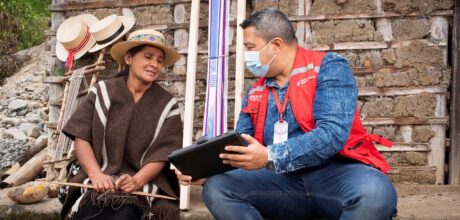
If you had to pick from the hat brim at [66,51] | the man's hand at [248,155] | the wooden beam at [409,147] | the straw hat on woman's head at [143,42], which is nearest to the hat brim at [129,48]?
the straw hat on woman's head at [143,42]

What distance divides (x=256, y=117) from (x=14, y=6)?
46.0 ft

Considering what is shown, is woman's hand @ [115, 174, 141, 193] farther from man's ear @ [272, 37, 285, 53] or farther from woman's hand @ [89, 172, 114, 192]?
man's ear @ [272, 37, 285, 53]

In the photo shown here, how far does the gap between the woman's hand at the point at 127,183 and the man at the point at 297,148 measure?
523 millimetres

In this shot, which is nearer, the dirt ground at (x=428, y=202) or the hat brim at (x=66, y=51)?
the dirt ground at (x=428, y=202)

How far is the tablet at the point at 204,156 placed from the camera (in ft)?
9.54

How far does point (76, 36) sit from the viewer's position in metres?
5.48

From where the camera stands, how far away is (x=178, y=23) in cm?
549

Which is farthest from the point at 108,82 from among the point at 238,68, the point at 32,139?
the point at 32,139

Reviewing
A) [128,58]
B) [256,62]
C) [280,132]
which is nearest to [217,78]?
[128,58]

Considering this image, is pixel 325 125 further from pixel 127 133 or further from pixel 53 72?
pixel 53 72

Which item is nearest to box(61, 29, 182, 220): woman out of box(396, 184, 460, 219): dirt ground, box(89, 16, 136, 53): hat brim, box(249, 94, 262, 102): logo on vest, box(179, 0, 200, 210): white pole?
box(179, 0, 200, 210): white pole

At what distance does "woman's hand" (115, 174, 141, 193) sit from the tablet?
0.62 m

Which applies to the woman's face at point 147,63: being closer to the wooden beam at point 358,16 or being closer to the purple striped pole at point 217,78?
the purple striped pole at point 217,78

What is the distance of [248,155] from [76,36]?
3.07 metres
